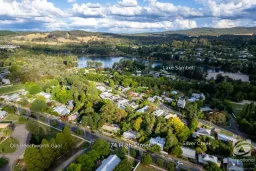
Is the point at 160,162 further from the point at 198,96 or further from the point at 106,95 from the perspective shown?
the point at 198,96

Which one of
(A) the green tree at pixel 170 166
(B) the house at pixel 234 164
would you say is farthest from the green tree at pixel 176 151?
(B) the house at pixel 234 164

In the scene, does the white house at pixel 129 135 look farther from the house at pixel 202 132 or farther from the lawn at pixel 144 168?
the house at pixel 202 132

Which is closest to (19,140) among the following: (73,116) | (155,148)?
(73,116)

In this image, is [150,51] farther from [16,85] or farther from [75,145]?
[75,145]

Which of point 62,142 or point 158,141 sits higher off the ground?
point 62,142

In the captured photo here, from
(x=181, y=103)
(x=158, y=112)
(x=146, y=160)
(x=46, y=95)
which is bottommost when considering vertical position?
(x=146, y=160)

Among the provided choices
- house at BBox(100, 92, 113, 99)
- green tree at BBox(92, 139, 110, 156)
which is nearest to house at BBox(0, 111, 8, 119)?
house at BBox(100, 92, 113, 99)
